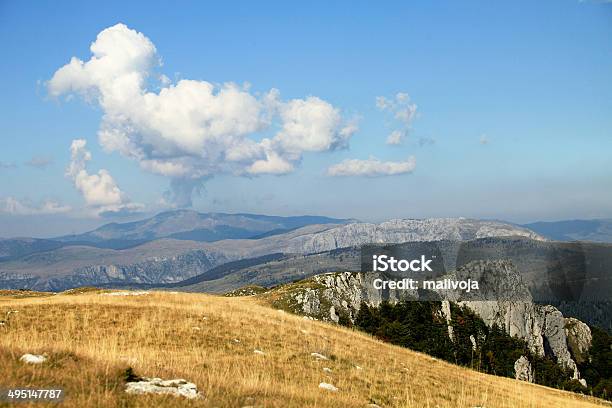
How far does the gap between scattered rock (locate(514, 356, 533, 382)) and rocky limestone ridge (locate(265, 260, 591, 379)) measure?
3.07ft

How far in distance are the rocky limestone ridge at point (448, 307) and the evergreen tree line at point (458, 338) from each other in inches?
134

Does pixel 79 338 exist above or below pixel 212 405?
below

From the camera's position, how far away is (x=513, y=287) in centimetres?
18875

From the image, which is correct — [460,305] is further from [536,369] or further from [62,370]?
[62,370]

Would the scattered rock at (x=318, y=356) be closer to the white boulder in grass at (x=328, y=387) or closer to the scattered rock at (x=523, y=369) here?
the white boulder in grass at (x=328, y=387)

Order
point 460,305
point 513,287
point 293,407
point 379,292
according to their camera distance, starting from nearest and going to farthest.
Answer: point 293,407
point 379,292
point 460,305
point 513,287

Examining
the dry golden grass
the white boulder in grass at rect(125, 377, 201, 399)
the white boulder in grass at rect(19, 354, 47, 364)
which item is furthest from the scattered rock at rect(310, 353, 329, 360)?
the white boulder in grass at rect(19, 354, 47, 364)

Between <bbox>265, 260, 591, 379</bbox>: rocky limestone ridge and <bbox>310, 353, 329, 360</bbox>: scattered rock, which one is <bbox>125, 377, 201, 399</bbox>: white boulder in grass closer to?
<bbox>310, 353, 329, 360</bbox>: scattered rock

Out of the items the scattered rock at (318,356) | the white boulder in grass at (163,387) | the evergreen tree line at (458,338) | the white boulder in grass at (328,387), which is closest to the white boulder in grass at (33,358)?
the white boulder in grass at (163,387)

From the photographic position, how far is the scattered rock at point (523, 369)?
13727 cm

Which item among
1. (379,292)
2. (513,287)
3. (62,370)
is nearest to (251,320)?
(62,370)

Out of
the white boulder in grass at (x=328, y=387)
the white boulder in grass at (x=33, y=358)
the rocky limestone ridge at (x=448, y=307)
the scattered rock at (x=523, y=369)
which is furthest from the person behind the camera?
the scattered rock at (x=523, y=369)

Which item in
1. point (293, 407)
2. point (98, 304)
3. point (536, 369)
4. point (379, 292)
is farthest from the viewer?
point (536, 369)

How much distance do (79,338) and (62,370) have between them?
Answer: 1328cm
